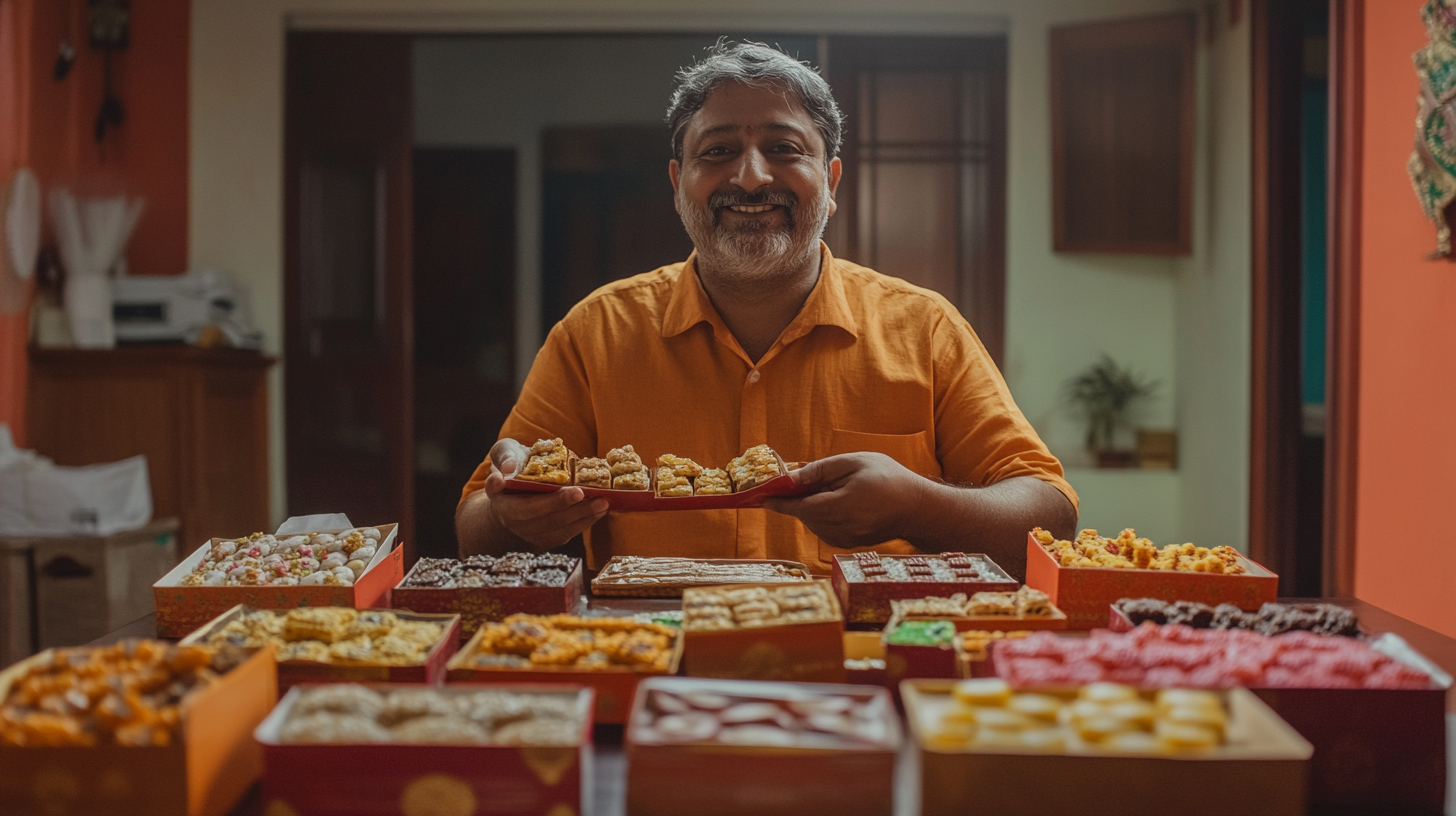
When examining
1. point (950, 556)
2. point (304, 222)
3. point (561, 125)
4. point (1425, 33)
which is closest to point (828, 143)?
point (950, 556)

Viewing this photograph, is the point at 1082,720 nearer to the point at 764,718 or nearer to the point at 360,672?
the point at 764,718

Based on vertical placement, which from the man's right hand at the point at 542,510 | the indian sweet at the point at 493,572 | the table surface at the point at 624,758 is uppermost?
the man's right hand at the point at 542,510

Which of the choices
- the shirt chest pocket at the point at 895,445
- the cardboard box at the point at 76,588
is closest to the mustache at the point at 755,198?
the shirt chest pocket at the point at 895,445

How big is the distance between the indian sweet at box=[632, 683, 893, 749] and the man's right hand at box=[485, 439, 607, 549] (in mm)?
632

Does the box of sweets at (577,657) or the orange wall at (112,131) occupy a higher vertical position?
the orange wall at (112,131)

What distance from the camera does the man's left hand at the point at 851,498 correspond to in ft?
4.92

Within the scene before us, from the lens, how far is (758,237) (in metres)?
2.06

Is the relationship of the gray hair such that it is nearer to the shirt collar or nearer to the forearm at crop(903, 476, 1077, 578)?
the shirt collar

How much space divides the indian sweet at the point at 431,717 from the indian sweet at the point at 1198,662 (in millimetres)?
405

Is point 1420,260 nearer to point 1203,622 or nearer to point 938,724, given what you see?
point 1203,622

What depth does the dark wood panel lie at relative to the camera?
4285 millimetres

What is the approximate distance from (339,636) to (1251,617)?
1.01 meters

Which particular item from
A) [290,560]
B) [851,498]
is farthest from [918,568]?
[290,560]

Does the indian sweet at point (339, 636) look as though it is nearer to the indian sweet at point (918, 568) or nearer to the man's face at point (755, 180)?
the indian sweet at point (918, 568)
